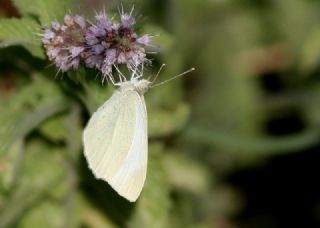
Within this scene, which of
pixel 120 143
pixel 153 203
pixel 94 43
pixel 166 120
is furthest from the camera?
pixel 166 120

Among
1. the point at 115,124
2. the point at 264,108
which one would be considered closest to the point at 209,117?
the point at 264,108

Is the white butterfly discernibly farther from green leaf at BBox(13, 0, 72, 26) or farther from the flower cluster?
green leaf at BBox(13, 0, 72, 26)

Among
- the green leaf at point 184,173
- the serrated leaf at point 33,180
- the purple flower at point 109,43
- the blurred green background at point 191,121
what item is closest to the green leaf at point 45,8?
the blurred green background at point 191,121

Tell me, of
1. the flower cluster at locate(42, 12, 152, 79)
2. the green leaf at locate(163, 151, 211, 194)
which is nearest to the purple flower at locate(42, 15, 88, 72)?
the flower cluster at locate(42, 12, 152, 79)

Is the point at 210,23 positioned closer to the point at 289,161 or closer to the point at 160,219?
the point at 289,161

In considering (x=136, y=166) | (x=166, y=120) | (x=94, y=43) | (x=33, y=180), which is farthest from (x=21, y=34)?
(x=166, y=120)

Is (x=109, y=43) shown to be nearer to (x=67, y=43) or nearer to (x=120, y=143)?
(x=67, y=43)
